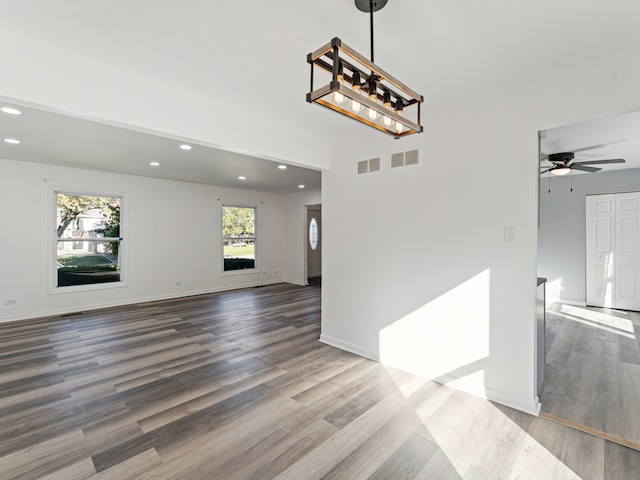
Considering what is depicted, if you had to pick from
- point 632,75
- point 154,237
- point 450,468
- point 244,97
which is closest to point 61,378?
point 244,97

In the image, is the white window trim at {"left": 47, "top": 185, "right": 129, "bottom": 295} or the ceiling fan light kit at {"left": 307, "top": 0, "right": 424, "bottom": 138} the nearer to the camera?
the ceiling fan light kit at {"left": 307, "top": 0, "right": 424, "bottom": 138}

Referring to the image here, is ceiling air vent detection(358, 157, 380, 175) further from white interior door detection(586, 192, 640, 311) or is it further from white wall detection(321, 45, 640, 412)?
white interior door detection(586, 192, 640, 311)

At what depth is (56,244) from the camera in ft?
17.5

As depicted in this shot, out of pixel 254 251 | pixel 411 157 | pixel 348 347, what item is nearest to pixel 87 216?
pixel 254 251

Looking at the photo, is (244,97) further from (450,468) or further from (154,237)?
(154,237)

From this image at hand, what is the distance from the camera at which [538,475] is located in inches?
69.6

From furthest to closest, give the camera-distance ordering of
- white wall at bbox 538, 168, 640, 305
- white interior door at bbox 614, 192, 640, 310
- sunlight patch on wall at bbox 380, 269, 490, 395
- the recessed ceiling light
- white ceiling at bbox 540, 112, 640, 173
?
white wall at bbox 538, 168, 640, 305, white interior door at bbox 614, 192, 640, 310, white ceiling at bbox 540, 112, 640, 173, the recessed ceiling light, sunlight patch on wall at bbox 380, 269, 490, 395

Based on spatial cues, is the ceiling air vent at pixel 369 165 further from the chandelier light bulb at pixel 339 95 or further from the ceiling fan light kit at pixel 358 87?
the chandelier light bulb at pixel 339 95

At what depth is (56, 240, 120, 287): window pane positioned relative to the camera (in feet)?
18.1

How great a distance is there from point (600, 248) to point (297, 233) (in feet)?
21.4

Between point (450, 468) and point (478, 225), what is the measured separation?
1.81 m

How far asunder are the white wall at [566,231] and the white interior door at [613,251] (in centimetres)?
13

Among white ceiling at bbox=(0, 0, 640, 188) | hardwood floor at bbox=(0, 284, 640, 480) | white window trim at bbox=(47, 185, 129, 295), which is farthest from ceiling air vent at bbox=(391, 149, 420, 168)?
white window trim at bbox=(47, 185, 129, 295)

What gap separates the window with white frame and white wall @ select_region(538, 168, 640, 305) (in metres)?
8.59
